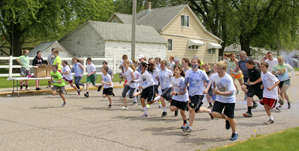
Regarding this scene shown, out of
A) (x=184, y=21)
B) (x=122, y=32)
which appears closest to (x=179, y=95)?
(x=122, y=32)

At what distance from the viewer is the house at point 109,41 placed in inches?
1107

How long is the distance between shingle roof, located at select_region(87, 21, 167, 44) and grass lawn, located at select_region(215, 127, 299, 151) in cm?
2269

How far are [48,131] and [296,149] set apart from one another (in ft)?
16.9

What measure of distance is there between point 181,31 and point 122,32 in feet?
32.2

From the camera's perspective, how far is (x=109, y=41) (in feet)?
91.7

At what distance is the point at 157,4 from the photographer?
1950 inches

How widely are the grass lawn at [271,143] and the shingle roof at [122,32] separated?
22685mm

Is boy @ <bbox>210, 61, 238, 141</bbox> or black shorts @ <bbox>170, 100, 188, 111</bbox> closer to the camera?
boy @ <bbox>210, 61, 238, 141</bbox>

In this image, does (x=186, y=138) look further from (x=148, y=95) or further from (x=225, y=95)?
(x=148, y=95)

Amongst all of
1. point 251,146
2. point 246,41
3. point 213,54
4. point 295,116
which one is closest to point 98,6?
point 213,54

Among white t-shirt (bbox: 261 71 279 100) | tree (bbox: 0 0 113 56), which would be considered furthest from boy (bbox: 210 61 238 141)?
tree (bbox: 0 0 113 56)

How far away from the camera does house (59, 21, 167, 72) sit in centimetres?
2811

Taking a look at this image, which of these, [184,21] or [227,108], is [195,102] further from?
[184,21]

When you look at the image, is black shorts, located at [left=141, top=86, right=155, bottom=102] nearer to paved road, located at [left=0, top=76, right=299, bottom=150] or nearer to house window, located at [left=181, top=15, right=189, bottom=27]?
paved road, located at [left=0, top=76, right=299, bottom=150]
